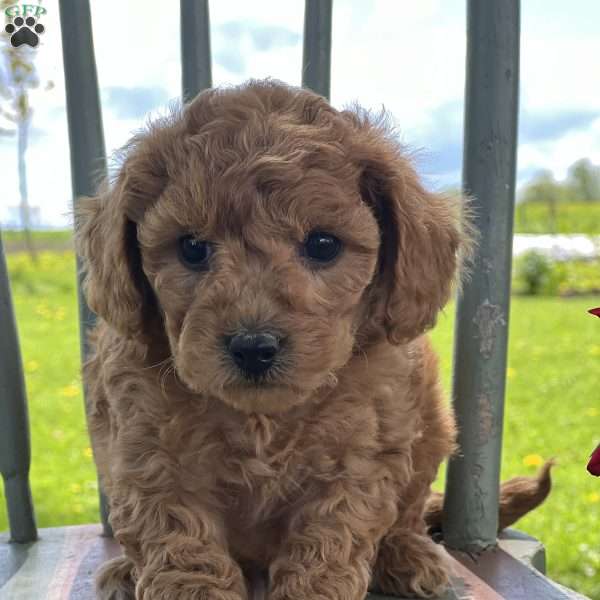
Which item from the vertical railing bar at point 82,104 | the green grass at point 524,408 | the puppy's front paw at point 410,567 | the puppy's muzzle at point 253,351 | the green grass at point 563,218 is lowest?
the green grass at point 524,408

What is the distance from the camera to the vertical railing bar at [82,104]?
1635 mm

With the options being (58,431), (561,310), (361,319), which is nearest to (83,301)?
(361,319)

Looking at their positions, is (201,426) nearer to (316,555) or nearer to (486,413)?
(316,555)

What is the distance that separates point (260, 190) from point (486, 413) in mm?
762

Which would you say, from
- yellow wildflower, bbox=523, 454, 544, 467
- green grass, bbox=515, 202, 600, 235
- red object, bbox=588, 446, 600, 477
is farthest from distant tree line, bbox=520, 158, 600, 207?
red object, bbox=588, 446, 600, 477

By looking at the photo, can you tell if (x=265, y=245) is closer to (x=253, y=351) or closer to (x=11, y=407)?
(x=253, y=351)

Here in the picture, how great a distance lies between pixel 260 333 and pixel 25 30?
3.55ft

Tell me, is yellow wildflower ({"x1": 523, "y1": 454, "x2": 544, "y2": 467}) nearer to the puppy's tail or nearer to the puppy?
the puppy's tail

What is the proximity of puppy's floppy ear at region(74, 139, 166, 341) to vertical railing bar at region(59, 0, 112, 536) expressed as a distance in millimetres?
356

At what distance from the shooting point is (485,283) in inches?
62.9

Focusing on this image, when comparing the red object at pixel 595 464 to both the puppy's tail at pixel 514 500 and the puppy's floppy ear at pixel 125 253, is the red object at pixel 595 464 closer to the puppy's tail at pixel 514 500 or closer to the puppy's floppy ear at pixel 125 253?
the puppy's floppy ear at pixel 125 253

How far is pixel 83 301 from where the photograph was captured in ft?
5.61

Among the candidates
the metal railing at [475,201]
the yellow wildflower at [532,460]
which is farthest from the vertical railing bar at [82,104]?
the yellow wildflower at [532,460]

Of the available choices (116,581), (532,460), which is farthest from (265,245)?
(532,460)
